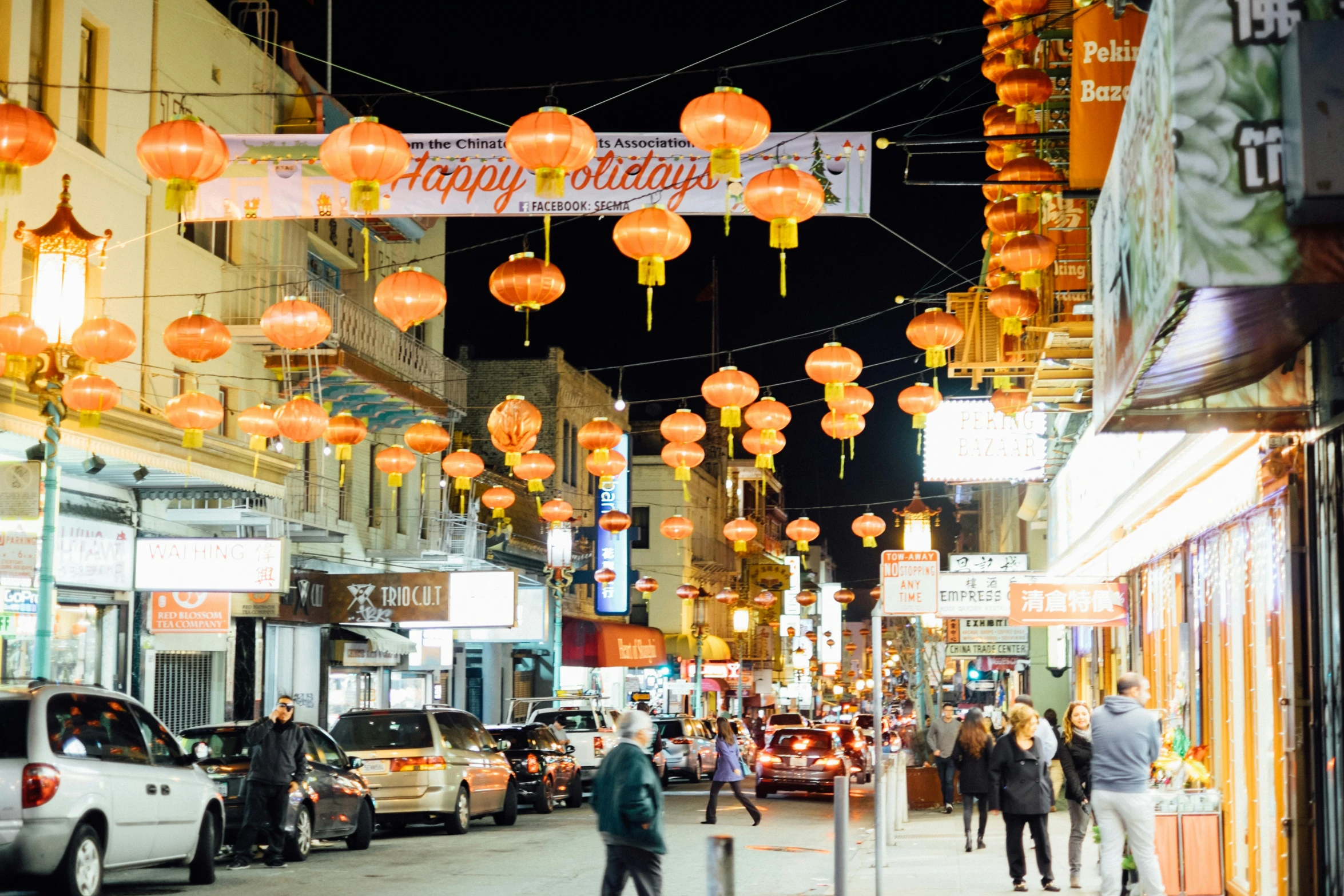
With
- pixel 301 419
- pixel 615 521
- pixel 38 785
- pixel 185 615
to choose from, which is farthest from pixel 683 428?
pixel 615 521

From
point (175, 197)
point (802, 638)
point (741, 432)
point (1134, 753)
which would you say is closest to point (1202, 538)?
point (1134, 753)

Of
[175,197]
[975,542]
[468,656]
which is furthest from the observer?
[975,542]

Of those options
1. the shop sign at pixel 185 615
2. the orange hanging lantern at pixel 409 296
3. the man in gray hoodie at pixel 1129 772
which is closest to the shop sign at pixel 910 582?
the man in gray hoodie at pixel 1129 772

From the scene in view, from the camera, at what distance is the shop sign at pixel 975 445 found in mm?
31891

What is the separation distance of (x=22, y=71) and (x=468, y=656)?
2670 centimetres

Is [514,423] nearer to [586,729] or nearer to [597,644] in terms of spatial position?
[586,729]

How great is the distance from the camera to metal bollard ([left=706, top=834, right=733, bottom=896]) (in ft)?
27.4

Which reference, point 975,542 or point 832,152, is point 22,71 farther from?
point 975,542

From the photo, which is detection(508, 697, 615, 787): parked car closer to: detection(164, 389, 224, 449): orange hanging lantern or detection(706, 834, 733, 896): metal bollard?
detection(164, 389, 224, 449): orange hanging lantern

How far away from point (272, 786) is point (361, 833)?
8.88 ft

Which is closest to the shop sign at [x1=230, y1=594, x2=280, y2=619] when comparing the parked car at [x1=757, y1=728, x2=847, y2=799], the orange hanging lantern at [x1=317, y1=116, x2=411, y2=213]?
the parked car at [x1=757, y1=728, x2=847, y2=799]

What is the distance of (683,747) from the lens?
38938 millimetres

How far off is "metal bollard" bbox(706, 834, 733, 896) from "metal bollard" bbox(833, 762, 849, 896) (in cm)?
186

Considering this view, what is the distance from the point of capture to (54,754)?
12.7 m
